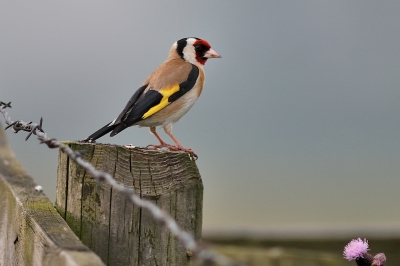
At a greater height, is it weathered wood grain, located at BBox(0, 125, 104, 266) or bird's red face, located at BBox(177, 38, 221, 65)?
bird's red face, located at BBox(177, 38, 221, 65)

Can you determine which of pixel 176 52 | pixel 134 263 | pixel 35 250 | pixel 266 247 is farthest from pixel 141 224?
pixel 176 52

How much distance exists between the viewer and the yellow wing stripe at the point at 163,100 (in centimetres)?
482

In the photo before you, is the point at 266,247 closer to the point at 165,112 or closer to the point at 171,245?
the point at 165,112

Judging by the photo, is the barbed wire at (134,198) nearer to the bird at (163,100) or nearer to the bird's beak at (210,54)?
the bird at (163,100)

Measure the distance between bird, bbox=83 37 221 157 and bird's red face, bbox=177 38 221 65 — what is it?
0.30m

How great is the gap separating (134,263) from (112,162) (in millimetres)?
385

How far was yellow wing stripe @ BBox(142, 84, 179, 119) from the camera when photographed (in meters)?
4.82

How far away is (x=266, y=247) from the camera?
4953 millimetres

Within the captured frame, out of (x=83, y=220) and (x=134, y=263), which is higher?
(x=83, y=220)

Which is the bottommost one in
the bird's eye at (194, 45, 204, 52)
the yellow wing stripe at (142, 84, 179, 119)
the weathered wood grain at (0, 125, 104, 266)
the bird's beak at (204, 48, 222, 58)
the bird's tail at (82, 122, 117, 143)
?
the weathered wood grain at (0, 125, 104, 266)

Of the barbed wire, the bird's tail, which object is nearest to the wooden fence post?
the barbed wire

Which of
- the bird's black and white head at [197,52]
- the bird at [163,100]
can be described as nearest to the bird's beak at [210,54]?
the bird's black and white head at [197,52]

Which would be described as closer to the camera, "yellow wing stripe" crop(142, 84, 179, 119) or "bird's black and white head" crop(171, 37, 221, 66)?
"yellow wing stripe" crop(142, 84, 179, 119)

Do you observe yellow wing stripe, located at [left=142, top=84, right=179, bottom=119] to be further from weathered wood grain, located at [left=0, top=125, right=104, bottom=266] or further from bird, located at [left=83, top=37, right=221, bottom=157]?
weathered wood grain, located at [left=0, top=125, right=104, bottom=266]
